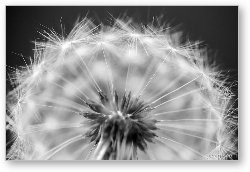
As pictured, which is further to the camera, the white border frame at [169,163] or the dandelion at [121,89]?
the white border frame at [169,163]

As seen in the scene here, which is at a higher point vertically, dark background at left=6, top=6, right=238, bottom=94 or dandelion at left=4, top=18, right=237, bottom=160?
dark background at left=6, top=6, right=238, bottom=94

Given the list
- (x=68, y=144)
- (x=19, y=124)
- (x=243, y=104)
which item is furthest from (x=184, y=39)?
(x=19, y=124)

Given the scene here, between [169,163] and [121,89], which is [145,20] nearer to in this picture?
[121,89]

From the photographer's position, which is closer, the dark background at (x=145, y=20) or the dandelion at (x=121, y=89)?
the dandelion at (x=121, y=89)

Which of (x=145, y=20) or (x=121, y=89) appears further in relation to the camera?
(x=145, y=20)

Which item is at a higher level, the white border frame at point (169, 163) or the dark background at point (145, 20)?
the dark background at point (145, 20)

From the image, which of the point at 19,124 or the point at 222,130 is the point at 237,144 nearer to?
the point at 222,130

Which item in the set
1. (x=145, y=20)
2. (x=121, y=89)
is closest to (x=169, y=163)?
(x=121, y=89)

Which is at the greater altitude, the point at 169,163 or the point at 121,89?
the point at 121,89
